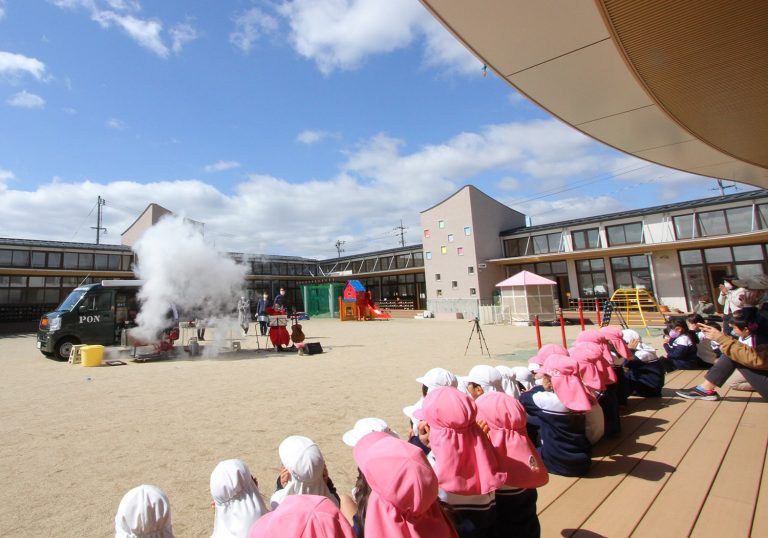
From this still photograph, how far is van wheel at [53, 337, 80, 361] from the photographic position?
10.4 m

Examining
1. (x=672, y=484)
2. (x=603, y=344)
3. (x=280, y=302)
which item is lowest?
(x=672, y=484)

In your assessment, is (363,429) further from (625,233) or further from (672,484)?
(625,233)

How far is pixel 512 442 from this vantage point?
6.91ft

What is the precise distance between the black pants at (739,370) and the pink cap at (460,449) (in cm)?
431

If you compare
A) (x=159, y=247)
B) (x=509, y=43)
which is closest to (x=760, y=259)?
(x=509, y=43)

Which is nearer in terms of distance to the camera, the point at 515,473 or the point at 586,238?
the point at 515,473

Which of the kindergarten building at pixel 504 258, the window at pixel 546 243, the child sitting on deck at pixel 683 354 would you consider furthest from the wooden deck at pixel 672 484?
the window at pixel 546 243

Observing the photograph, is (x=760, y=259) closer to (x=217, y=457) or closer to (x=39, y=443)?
(x=217, y=457)

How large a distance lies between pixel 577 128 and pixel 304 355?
29.9 ft

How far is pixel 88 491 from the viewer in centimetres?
322

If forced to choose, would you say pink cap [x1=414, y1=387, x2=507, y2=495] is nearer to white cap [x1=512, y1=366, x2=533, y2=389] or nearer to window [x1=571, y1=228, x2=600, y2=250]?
white cap [x1=512, y1=366, x2=533, y2=389]

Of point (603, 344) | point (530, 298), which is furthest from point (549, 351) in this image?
point (530, 298)

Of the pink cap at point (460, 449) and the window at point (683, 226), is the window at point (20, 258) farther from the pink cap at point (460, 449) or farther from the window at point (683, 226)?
the window at point (683, 226)

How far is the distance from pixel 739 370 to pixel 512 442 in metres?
4.22
